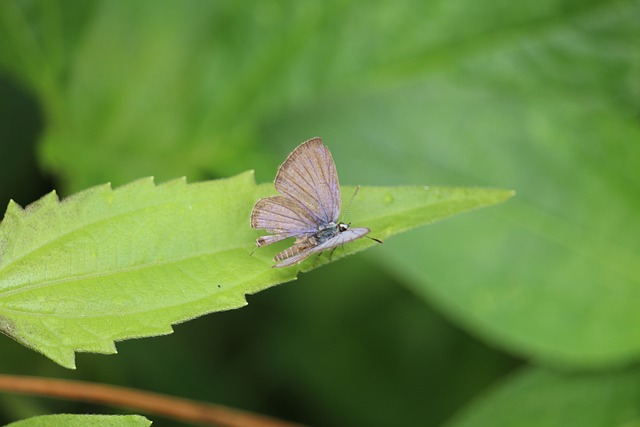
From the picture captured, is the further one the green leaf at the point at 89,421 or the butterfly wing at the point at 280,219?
the butterfly wing at the point at 280,219

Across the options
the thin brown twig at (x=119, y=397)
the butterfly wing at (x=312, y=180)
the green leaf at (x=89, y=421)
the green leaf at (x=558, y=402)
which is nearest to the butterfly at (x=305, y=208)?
the butterfly wing at (x=312, y=180)

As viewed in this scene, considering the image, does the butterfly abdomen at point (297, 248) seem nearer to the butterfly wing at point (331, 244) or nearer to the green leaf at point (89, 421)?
the butterfly wing at point (331, 244)

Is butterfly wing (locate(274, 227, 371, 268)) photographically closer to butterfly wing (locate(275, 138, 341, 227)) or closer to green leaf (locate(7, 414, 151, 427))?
butterfly wing (locate(275, 138, 341, 227))

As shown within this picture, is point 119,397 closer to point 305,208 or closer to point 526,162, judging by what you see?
point 305,208

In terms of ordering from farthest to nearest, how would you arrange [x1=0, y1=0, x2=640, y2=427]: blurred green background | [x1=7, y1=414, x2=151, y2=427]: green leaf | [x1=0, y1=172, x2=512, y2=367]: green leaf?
[x1=0, y1=0, x2=640, y2=427]: blurred green background < [x1=0, y1=172, x2=512, y2=367]: green leaf < [x1=7, y1=414, x2=151, y2=427]: green leaf

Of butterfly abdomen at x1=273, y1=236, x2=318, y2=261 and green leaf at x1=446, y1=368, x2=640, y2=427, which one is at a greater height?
butterfly abdomen at x1=273, y1=236, x2=318, y2=261

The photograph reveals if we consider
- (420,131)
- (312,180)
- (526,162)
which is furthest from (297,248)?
(526,162)

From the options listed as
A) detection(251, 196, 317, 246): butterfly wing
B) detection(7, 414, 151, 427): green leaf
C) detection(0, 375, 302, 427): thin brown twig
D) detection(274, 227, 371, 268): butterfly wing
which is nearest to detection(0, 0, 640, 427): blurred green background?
detection(0, 375, 302, 427): thin brown twig
